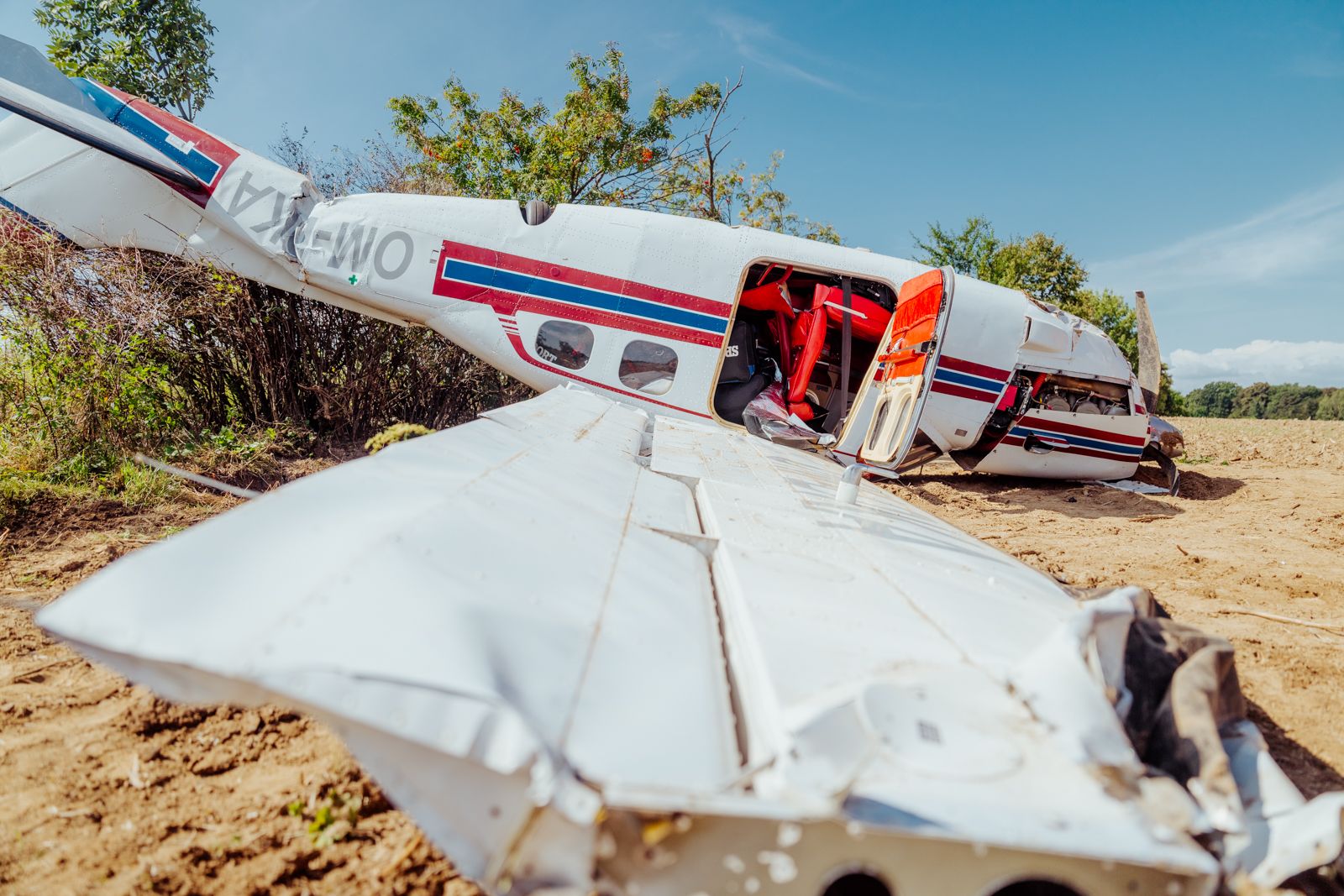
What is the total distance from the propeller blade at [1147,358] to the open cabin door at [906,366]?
3610mm

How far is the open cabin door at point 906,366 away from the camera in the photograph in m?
5.19

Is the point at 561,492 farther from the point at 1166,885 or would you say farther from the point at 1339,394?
the point at 1339,394

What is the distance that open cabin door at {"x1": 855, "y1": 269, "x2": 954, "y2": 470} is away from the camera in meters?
5.19

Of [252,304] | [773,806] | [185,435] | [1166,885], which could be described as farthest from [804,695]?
[252,304]

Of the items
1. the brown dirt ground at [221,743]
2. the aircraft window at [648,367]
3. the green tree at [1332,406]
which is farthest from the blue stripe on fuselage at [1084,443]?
the green tree at [1332,406]

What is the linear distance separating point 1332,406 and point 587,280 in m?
75.3

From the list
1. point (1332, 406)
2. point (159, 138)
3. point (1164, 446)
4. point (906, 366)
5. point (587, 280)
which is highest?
point (1332, 406)

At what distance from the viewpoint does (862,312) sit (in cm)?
703

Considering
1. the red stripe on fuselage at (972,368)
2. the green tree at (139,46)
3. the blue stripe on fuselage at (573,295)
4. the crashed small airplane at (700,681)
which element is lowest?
the crashed small airplane at (700,681)

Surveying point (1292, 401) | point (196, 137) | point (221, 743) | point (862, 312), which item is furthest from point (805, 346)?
point (1292, 401)

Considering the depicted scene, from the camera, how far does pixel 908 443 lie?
521cm

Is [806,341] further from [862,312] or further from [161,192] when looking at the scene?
[161,192]

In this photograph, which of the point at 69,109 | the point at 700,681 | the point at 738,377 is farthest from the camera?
the point at 738,377

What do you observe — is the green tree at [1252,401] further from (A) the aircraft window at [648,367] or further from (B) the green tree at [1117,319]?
(A) the aircraft window at [648,367]
